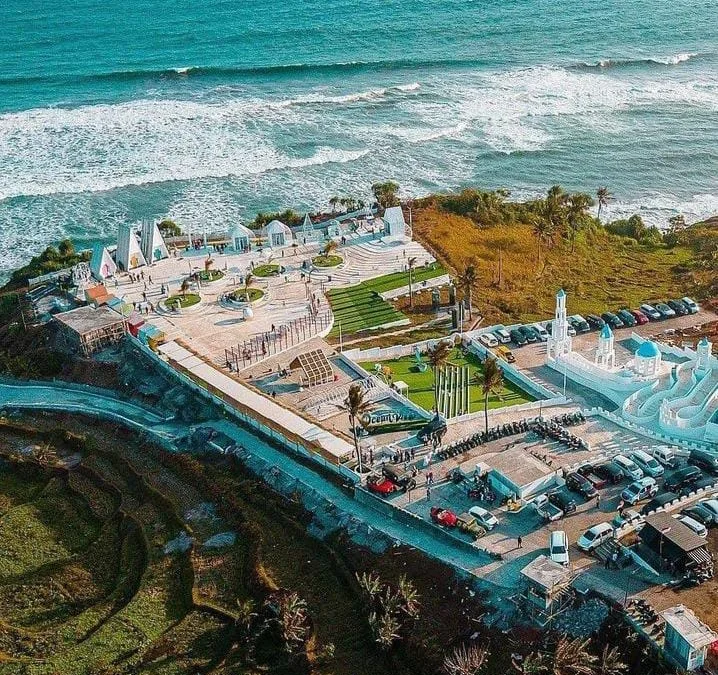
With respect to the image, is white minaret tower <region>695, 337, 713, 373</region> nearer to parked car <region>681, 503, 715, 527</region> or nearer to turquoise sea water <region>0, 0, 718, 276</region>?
parked car <region>681, 503, 715, 527</region>

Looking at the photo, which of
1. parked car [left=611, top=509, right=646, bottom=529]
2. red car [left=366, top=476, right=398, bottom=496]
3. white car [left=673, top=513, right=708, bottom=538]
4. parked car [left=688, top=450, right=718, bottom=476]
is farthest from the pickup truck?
parked car [left=688, top=450, right=718, bottom=476]

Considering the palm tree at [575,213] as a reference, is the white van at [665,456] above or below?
below

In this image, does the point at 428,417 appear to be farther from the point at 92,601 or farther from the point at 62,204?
the point at 62,204

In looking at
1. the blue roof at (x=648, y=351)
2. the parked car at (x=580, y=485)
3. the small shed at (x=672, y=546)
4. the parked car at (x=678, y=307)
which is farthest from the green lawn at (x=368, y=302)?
the small shed at (x=672, y=546)

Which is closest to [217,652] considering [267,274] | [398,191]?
[267,274]

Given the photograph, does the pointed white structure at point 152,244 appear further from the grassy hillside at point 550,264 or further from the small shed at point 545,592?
the small shed at point 545,592

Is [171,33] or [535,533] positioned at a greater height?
[171,33]

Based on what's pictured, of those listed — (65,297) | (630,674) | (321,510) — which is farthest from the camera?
(65,297)
